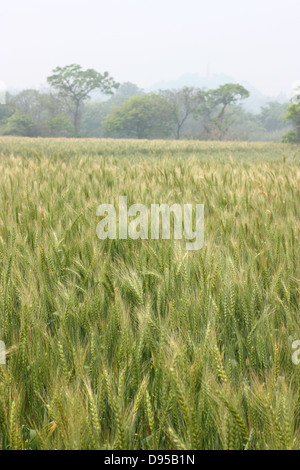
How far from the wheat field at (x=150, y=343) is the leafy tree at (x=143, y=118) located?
50835mm

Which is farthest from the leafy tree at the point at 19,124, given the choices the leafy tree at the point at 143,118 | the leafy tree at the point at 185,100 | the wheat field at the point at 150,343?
the wheat field at the point at 150,343

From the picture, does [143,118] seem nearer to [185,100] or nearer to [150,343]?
[185,100]

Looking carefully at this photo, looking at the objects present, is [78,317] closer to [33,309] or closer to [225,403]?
[33,309]

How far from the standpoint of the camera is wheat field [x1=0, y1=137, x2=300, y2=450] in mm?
731

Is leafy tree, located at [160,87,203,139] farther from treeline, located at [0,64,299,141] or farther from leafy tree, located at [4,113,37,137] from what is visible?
leafy tree, located at [4,113,37,137]

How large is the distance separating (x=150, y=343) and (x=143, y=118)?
52.4m

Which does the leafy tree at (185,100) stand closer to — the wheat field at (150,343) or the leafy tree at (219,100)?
the leafy tree at (219,100)

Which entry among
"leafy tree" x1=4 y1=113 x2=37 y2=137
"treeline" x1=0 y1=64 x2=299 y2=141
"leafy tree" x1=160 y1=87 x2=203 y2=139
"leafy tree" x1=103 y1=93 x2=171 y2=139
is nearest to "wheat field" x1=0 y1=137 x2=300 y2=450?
"treeline" x1=0 y1=64 x2=299 y2=141

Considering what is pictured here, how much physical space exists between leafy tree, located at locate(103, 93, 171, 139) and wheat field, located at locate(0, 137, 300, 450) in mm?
50835

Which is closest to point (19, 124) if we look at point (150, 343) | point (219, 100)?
point (219, 100)

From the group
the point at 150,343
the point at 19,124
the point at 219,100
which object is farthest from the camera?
the point at 219,100

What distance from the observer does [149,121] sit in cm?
5197

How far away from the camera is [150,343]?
100 centimetres

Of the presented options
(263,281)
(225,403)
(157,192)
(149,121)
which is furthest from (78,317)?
(149,121)
